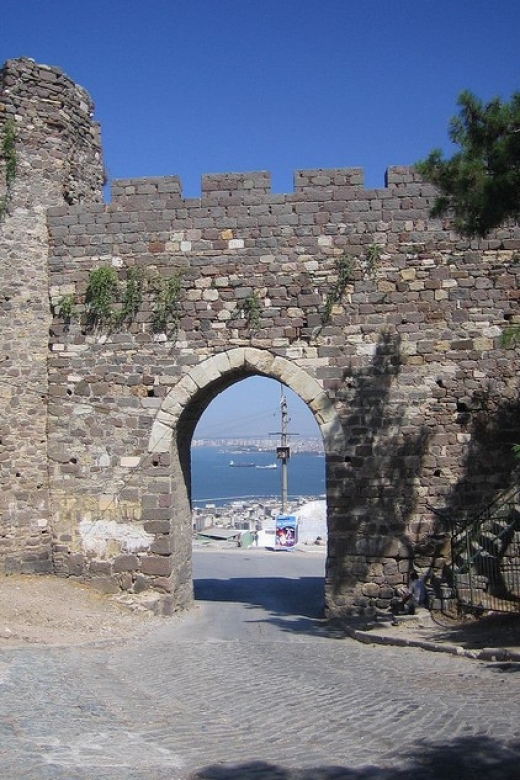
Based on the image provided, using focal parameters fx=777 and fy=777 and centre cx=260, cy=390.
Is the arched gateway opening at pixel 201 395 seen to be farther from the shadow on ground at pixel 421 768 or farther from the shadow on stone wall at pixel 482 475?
the shadow on ground at pixel 421 768

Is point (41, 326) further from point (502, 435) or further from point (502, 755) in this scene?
point (502, 755)

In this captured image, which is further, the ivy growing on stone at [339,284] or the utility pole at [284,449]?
the utility pole at [284,449]

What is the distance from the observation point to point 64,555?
461 inches

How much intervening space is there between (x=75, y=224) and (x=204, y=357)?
2962mm

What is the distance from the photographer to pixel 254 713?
6289 mm

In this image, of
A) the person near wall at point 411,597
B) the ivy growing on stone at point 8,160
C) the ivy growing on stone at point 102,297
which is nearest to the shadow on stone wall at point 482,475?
the person near wall at point 411,597

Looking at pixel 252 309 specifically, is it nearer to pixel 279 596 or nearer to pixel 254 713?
pixel 279 596

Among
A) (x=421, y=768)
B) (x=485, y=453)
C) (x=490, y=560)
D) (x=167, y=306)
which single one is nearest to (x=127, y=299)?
(x=167, y=306)

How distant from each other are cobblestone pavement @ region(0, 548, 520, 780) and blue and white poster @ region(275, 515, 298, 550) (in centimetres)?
1659

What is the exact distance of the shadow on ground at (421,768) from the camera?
4.67 meters

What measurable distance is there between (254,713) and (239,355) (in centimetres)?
608

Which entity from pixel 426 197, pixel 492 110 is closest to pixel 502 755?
pixel 492 110

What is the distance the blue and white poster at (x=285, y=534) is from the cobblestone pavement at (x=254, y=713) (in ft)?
54.4

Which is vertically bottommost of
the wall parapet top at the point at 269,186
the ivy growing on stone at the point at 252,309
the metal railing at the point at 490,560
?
the metal railing at the point at 490,560
